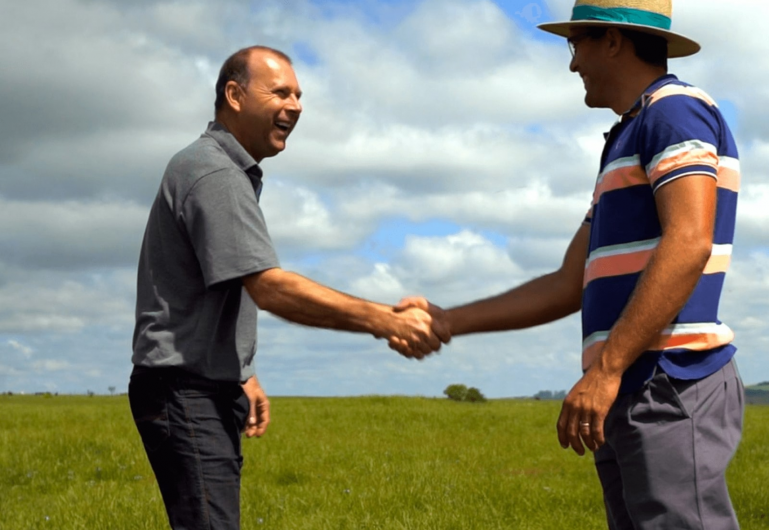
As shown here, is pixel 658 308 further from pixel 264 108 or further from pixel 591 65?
pixel 264 108

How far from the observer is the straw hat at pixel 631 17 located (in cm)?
339

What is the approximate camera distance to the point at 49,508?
8820 mm

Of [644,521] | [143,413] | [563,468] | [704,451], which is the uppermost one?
[143,413]

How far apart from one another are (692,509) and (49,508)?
739 centimetres

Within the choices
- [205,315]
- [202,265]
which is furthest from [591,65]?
[205,315]

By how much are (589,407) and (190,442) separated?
1672 mm

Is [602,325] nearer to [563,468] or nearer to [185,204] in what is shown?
[185,204]

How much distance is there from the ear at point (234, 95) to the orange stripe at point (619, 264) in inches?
71.0

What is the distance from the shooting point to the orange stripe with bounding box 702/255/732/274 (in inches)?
127

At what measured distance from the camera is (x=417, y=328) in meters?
4.19

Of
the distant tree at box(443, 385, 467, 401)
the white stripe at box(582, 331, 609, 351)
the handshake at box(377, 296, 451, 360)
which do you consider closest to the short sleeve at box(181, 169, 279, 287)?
the handshake at box(377, 296, 451, 360)

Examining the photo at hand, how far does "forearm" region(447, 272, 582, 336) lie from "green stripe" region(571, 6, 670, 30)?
124 centimetres

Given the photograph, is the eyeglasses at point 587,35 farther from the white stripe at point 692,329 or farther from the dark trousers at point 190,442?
the dark trousers at point 190,442

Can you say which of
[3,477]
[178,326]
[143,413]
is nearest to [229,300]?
[178,326]
